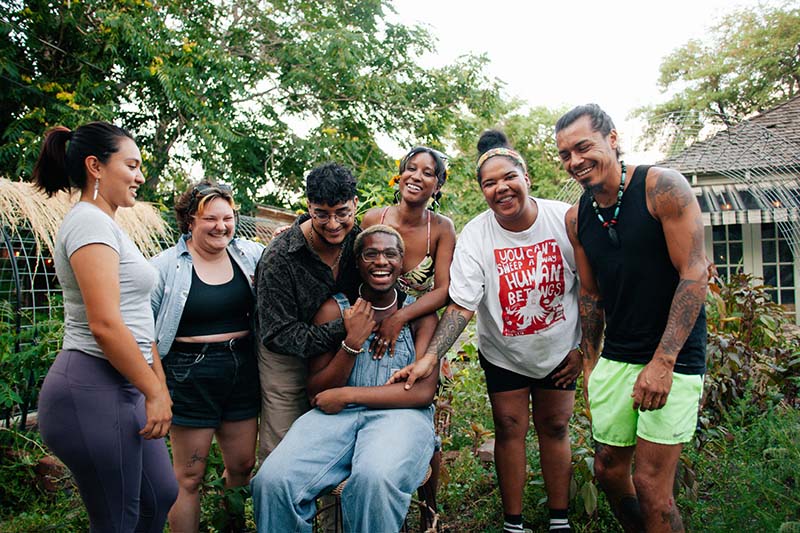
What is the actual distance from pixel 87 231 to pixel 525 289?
6.40 ft

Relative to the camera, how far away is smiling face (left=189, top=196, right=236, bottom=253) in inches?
116

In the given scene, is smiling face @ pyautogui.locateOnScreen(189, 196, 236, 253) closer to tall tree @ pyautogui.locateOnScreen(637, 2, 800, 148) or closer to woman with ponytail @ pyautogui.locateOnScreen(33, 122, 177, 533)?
woman with ponytail @ pyautogui.locateOnScreen(33, 122, 177, 533)

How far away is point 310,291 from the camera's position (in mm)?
2781

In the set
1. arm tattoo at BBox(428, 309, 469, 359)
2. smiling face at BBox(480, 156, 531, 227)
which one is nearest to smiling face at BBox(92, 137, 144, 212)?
arm tattoo at BBox(428, 309, 469, 359)

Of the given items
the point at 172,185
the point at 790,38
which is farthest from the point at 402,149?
the point at 790,38

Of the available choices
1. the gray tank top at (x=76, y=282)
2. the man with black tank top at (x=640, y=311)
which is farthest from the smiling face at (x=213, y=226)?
the man with black tank top at (x=640, y=311)

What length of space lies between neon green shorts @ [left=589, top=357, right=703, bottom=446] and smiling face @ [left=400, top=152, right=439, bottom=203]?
1.23m

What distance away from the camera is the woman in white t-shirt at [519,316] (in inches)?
115

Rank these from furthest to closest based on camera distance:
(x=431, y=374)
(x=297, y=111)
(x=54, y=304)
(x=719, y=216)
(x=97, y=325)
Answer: (x=297, y=111)
(x=719, y=216)
(x=54, y=304)
(x=431, y=374)
(x=97, y=325)

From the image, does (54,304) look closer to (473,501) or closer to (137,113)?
(473,501)

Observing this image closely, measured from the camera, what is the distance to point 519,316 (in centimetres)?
295

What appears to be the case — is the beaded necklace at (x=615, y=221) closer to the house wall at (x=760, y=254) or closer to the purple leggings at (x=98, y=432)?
the purple leggings at (x=98, y=432)

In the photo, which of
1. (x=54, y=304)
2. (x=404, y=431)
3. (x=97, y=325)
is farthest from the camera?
(x=54, y=304)

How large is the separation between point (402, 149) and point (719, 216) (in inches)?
230
